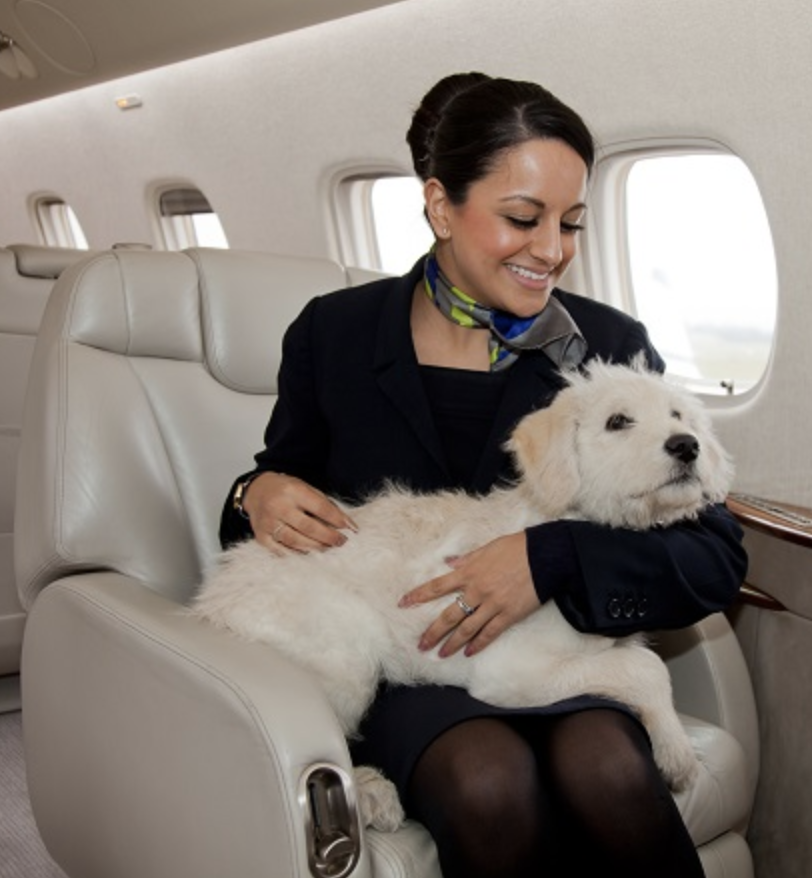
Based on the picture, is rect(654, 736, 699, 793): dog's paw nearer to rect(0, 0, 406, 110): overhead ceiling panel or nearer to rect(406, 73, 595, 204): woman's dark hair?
rect(406, 73, 595, 204): woman's dark hair

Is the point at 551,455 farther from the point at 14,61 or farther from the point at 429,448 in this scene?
the point at 14,61

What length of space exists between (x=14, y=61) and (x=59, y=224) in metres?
3.42

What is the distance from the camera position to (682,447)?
1924mm

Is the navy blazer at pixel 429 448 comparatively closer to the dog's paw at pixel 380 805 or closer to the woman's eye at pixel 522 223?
the woman's eye at pixel 522 223

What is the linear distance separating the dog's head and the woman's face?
26cm

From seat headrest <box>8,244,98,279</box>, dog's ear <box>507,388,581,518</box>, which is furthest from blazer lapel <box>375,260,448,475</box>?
seat headrest <box>8,244,98,279</box>

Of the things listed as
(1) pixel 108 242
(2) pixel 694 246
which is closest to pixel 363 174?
(2) pixel 694 246

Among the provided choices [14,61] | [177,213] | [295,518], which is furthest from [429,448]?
[177,213]

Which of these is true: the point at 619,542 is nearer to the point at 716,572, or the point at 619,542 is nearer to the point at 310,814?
the point at 716,572

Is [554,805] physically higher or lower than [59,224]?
higher

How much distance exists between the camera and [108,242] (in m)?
9.16

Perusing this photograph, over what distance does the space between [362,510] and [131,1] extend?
398cm

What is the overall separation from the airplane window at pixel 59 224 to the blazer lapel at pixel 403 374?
8.35 meters

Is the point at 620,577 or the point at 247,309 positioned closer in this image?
the point at 620,577
